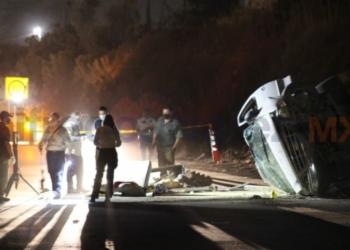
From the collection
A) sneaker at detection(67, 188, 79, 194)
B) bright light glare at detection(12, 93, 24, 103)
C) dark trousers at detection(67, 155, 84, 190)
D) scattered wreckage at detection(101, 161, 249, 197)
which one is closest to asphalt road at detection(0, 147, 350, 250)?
scattered wreckage at detection(101, 161, 249, 197)

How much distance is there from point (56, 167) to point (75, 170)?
123 cm

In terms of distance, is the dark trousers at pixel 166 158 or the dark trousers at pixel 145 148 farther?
the dark trousers at pixel 145 148

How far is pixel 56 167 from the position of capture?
12578mm

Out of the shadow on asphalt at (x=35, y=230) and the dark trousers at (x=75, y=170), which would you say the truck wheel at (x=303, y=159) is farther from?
the dark trousers at (x=75, y=170)

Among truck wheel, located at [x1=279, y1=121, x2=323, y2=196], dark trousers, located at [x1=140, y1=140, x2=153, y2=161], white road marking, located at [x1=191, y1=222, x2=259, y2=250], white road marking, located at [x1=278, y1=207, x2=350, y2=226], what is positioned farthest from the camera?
dark trousers, located at [x1=140, y1=140, x2=153, y2=161]

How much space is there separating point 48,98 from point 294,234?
1717 inches

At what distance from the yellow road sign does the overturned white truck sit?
19.6 ft

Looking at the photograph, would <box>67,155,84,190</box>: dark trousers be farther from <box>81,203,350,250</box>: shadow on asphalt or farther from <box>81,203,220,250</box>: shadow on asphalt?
<box>81,203,350,250</box>: shadow on asphalt

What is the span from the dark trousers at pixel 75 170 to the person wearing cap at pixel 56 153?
1.00 metres

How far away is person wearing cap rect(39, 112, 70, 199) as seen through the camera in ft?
41.1

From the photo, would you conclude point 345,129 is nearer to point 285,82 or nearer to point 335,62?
point 285,82

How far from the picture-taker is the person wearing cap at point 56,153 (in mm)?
12523

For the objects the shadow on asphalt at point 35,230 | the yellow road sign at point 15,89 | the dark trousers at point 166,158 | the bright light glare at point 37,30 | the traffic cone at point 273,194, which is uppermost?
the bright light glare at point 37,30

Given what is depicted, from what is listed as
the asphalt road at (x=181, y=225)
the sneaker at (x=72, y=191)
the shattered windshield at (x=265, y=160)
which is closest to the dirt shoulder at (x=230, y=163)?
the shattered windshield at (x=265, y=160)
